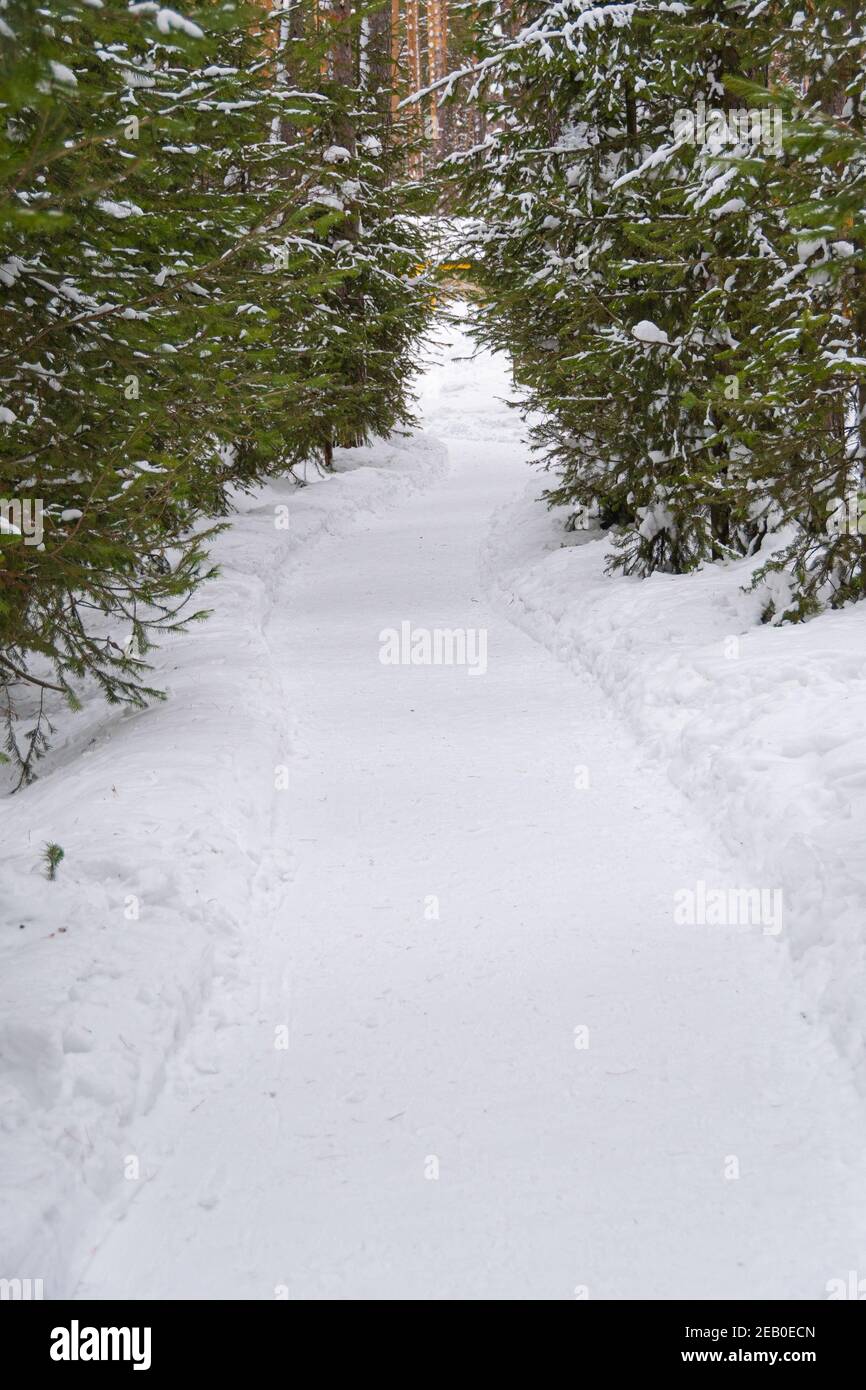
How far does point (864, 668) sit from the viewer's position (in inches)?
289

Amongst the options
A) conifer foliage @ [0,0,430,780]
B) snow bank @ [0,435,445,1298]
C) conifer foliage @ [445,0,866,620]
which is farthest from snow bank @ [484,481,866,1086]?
conifer foliage @ [0,0,430,780]

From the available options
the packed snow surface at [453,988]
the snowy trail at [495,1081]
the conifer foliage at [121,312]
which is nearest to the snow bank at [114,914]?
the packed snow surface at [453,988]

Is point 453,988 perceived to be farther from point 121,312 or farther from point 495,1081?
point 121,312

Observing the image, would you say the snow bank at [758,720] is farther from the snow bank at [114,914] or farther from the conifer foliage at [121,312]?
the conifer foliage at [121,312]

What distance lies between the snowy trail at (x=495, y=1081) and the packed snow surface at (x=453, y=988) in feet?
0.05

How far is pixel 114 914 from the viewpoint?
5.32 metres

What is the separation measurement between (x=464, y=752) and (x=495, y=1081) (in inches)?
168

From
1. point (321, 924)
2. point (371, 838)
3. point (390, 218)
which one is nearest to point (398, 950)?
point (321, 924)

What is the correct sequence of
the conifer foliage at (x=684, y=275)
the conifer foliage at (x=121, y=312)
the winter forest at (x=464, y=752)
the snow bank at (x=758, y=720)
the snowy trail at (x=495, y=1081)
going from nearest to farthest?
1. the snowy trail at (x=495, y=1081)
2. the winter forest at (x=464, y=752)
3. the snow bank at (x=758, y=720)
4. the conifer foliage at (x=121, y=312)
5. the conifer foliage at (x=684, y=275)

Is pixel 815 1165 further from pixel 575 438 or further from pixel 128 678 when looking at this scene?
pixel 575 438

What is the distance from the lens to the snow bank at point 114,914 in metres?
3.72

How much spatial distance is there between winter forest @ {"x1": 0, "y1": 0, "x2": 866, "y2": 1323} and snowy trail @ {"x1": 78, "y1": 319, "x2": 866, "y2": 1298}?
0.07 ft

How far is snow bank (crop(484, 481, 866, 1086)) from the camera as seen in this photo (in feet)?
16.4
